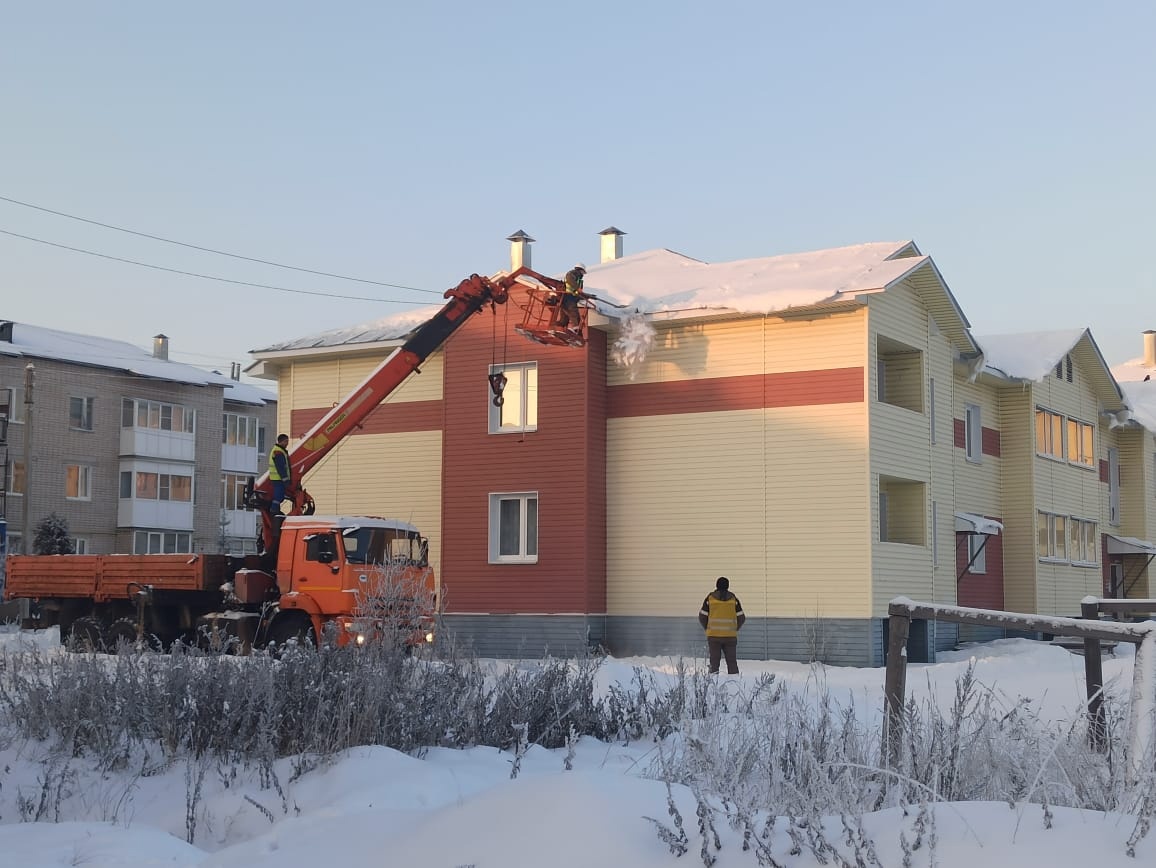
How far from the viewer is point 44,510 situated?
49812 mm

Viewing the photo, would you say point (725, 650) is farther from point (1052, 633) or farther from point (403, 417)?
point (1052, 633)

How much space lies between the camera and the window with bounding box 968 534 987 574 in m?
29.9

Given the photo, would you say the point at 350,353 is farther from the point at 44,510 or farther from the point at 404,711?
the point at 44,510

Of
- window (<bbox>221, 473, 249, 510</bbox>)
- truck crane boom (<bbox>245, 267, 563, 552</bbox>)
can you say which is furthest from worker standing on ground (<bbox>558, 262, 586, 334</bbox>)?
window (<bbox>221, 473, 249, 510</bbox>)

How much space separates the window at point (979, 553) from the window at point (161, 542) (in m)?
32.7

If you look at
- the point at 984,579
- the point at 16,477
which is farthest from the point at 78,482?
the point at 984,579

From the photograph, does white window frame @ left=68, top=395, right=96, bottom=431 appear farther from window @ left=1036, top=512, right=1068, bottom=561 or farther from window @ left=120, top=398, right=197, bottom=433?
window @ left=1036, top=512, right=1068, bottom=561

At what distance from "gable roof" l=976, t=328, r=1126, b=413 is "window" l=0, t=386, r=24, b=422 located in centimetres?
3390

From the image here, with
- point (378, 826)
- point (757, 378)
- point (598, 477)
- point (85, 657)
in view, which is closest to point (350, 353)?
point (598, 477)

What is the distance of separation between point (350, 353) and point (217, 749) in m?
21.2

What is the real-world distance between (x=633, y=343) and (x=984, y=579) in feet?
35.4

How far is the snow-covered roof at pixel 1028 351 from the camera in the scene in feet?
103

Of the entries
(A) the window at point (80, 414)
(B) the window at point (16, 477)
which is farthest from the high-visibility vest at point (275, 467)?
(A) the window at point (80, 414)

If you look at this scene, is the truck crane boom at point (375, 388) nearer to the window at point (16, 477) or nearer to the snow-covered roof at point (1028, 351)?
the snow-covered roof at point (1028, 351)
